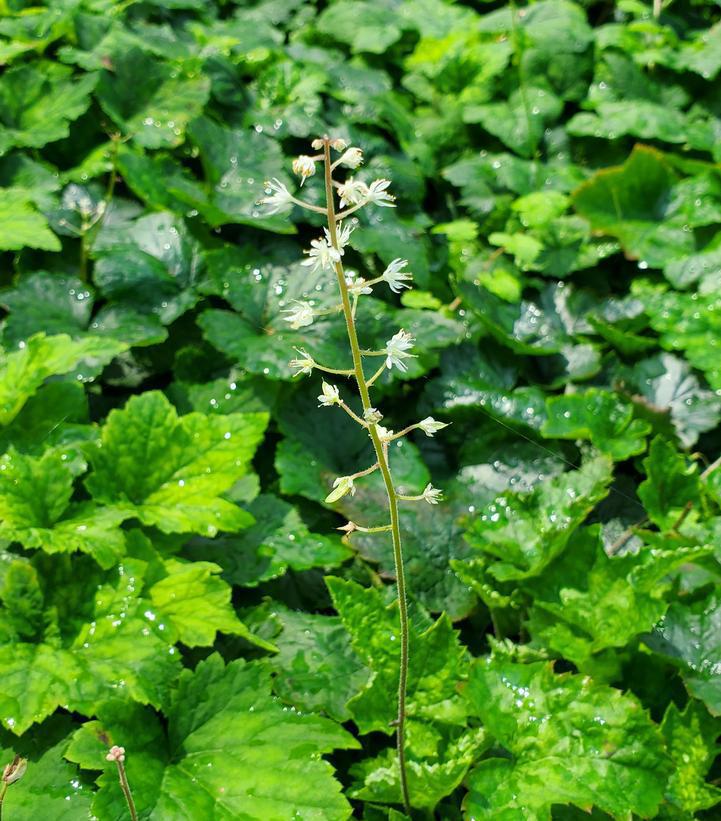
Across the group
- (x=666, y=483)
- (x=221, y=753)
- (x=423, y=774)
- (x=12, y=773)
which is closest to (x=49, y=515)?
(x=12, y=773)

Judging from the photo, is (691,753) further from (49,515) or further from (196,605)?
(49,515)

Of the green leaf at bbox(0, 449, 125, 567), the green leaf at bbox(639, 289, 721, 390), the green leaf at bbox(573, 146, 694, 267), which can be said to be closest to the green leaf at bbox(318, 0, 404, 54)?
the green leaf at bbox(573, 146, 694, 267)

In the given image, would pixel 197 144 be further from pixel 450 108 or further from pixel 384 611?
pixel 384 611

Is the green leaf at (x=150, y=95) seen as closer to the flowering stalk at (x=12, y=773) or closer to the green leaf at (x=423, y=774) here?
the flowering stalk at (x=12, y=773)

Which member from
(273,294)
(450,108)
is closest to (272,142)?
(273,294)

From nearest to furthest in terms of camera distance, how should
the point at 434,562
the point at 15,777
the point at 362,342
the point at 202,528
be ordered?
1. the point at 15,777
2. the point at 202,528
3. the point at 434,562
4. the point at 362,342

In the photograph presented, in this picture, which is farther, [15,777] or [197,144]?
[197,144]

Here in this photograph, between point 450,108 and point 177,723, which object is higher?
point 450,108
